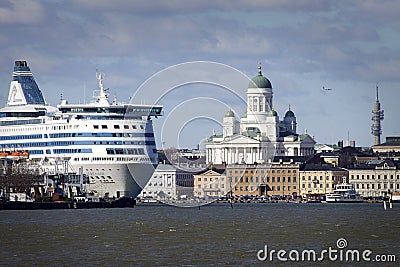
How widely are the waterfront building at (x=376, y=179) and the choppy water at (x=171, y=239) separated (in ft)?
297

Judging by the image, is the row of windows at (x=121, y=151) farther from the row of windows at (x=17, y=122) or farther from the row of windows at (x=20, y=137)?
the row of windows at (x=17, y=122)

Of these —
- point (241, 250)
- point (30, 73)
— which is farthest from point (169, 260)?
point (30, 73)

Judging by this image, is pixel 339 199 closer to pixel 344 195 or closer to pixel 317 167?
pixel 344 195

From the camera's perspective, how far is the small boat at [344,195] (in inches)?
6206

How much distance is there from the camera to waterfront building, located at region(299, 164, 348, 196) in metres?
178

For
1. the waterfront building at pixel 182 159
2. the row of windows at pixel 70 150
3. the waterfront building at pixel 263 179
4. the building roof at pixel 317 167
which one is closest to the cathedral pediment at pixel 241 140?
the waterfront building at pixel 182 159

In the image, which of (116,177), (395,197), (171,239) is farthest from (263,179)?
(171,239)

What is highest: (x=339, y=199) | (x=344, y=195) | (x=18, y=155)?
(x=18, y=155)

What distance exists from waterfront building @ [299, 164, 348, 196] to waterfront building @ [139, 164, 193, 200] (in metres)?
22.1

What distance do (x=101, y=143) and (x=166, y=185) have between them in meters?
41.1

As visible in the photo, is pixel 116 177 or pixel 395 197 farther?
pixel 395 197

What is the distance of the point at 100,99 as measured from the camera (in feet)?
365

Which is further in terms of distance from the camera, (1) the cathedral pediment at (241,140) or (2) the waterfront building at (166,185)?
(1) the cathedral pediment at (241,140)

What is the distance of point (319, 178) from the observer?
180 meters
